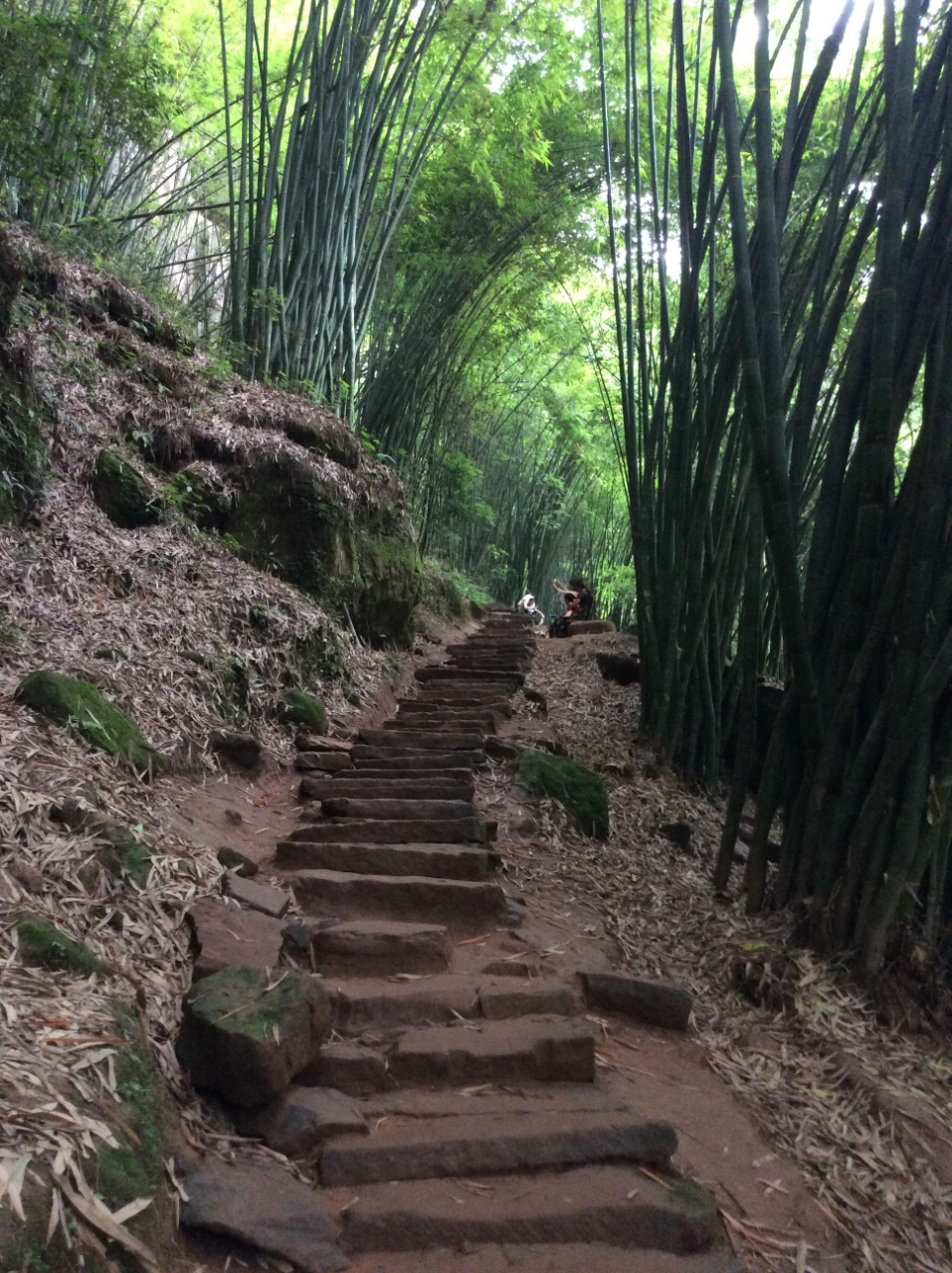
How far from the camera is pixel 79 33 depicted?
3627 mm

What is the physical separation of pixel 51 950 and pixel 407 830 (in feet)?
4.77

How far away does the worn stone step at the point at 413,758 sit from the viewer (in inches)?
143

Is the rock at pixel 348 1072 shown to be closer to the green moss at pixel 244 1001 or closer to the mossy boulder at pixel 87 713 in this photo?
the green moss at pixel 244 1001

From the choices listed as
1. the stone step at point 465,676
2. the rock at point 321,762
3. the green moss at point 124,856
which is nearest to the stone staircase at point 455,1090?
the green moss at point 124,856

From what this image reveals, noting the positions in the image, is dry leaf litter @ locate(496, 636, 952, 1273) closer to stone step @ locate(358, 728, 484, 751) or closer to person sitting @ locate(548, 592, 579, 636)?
stone step @ locate(358, 728, 484, 751)

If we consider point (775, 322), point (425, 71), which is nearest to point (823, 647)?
point (775, 322)

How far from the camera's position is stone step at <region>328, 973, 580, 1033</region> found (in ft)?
6.39

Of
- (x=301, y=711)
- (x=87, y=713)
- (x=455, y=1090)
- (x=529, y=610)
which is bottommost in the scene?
(x=455, y=1090)

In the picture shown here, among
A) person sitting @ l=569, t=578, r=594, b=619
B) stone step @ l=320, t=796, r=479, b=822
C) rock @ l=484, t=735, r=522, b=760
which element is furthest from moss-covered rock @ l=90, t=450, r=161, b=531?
person sitting @ l=569, t=578, r=594, b=619

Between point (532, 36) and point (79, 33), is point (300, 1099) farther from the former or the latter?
point (532, 36)

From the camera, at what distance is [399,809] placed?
121 inches

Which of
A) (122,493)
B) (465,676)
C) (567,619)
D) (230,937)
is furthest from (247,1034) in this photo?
(567,619)

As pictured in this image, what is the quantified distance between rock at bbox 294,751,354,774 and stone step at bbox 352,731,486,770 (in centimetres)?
9

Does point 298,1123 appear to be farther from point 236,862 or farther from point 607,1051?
point 236,862
